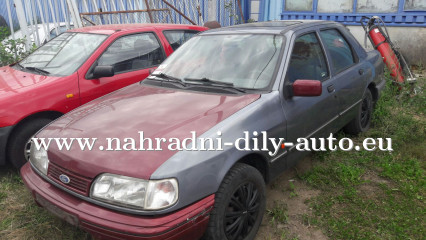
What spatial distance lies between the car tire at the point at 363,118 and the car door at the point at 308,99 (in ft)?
2.66

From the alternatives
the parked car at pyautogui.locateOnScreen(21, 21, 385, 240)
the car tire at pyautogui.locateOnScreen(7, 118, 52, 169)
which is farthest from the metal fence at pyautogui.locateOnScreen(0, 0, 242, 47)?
the parked car at pyautogui.locateOnScreen(21, 21, 385, 240)

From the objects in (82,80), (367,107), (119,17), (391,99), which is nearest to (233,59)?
(82,80)

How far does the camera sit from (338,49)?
3.66 metres

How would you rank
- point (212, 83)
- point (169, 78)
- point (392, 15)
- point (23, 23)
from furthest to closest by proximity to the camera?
point (392, 15) → point (23, 23) → point (169, 78) → point (212, 83)

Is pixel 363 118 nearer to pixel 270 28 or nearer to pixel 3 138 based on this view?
pixel 270 28

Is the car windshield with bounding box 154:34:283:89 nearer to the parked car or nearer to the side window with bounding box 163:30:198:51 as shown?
the parked car

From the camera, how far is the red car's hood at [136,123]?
2004 millimetres

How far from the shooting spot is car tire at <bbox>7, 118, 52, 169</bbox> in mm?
3393

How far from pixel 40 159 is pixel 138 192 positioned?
3.24ft

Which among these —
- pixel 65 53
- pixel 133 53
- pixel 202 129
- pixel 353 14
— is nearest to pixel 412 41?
pixel 353 14

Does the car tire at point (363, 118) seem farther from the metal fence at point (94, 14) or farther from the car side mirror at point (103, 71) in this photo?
the metal fence at point (94, 14)

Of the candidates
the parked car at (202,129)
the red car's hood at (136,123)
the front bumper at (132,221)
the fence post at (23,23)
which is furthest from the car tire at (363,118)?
the fence post at (23,23)

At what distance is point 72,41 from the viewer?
14.4ft

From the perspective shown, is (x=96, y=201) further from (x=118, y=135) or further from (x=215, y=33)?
(x=215, y=33)
